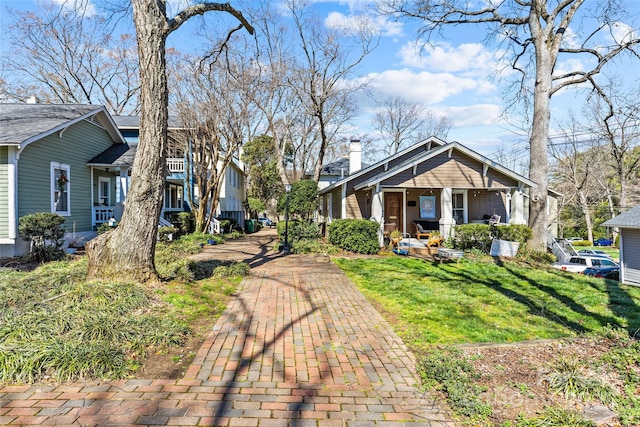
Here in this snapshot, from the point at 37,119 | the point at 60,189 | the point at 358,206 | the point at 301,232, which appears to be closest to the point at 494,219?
the point at 358,206

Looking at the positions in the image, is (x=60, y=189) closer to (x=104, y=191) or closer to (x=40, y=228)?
(x=40, y=228)

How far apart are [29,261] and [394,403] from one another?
35.6ft

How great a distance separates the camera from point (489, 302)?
6.56 meters

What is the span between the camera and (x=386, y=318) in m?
5.61

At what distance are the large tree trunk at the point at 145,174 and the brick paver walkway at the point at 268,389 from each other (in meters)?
2.31

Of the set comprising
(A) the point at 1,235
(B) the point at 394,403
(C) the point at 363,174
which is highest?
(C) the point at 363,174

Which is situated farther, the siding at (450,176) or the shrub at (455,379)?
the siding at (450,176)

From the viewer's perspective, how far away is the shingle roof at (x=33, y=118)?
10.5m

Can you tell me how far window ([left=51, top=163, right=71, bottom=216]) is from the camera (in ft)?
40.0

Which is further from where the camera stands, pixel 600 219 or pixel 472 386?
pixel 600 219

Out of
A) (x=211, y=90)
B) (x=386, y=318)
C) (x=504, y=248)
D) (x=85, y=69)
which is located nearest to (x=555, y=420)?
(x=386, y=318)

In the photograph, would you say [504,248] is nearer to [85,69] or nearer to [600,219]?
[85,69]

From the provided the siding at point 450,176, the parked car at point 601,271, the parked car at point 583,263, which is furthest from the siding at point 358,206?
the parked car at point 601,271

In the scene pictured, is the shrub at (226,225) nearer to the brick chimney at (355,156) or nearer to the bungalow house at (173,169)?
the bungalow house at (173,169)
